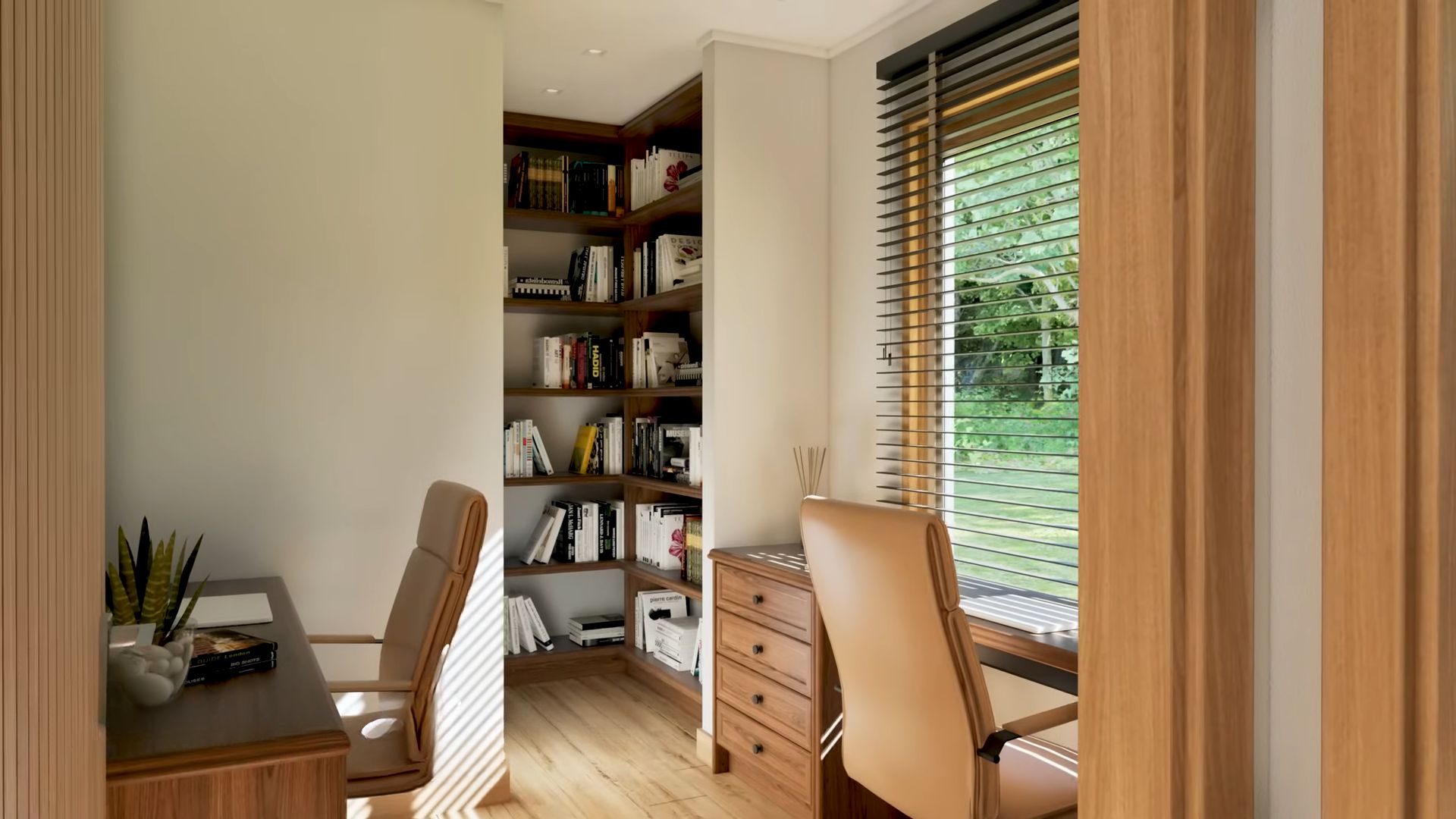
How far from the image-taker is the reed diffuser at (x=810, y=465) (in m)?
3.62

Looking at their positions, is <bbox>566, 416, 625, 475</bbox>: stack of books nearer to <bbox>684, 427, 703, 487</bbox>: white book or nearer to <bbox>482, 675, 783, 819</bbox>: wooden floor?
<bbox>684, 427, 703, 487</bbox>: white book

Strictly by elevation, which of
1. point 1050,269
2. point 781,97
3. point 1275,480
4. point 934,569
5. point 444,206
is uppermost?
point 781,97

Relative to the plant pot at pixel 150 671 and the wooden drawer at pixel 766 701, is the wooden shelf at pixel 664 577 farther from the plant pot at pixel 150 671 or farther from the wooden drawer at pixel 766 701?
the plant pot at pixel 150 671

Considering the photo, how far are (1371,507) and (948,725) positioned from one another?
58.9 inches

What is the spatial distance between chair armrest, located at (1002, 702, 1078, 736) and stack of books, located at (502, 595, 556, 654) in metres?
2.84

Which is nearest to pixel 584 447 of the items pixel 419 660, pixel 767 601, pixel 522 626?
pixel 522 626

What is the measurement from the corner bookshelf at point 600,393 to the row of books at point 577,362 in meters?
0.06

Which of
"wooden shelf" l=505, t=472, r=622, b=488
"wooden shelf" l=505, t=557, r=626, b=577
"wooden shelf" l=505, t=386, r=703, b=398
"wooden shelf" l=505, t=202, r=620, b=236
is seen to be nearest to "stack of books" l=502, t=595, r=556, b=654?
"wooden shelf" l=505, t=557, r=626, b=577

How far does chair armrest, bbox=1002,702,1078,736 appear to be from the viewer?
1.94 metres

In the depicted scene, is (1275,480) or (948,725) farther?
(948,725)

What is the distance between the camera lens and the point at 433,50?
3164 millimetres

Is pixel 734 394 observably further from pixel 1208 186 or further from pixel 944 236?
pixel 1208 186

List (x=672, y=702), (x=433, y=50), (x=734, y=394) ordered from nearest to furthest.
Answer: (x=433, y=50), (x=734, y=394), (x=672, y=702)

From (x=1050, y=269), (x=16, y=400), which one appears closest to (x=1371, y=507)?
(x=16, y=400)
